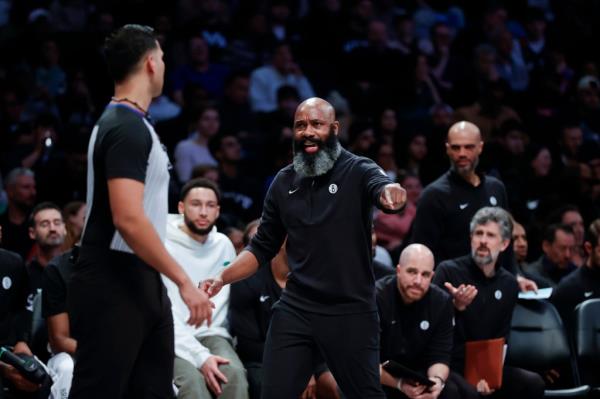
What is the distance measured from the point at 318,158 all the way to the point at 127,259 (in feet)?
4.45

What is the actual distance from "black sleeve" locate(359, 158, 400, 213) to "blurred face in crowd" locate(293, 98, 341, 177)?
153 mm

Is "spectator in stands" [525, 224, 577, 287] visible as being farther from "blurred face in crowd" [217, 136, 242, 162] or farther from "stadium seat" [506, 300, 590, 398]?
"blurred face in crowd" [217, 136, 242, 162]

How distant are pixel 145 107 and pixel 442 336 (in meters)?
3.23

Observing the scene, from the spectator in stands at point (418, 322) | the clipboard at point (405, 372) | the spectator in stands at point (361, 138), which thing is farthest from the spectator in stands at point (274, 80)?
the clipboard at point (405, 372)

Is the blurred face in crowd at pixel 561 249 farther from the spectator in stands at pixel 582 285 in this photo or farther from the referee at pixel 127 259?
the referee at pixel 127 259

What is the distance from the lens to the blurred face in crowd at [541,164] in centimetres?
1027

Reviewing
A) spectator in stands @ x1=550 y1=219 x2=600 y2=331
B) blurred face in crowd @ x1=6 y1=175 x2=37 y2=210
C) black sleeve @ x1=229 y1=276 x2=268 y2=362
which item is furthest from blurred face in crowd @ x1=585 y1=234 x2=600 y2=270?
blurred face in crowd @ x1=6 y1=175 x2=37 y2=210

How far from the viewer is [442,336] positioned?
6.44m

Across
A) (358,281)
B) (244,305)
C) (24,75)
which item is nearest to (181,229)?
(244,305)

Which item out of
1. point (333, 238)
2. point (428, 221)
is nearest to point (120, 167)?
point (333, 238)

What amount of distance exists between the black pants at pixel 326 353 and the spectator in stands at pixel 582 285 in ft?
10.6

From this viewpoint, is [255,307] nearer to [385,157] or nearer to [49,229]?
[49,229]

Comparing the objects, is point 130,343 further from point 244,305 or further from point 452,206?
point 452,206

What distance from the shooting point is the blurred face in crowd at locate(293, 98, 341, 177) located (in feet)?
15.6
